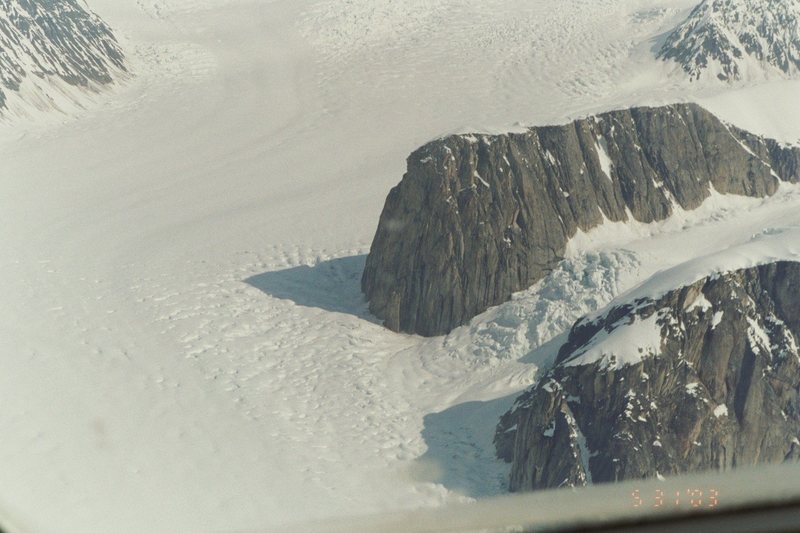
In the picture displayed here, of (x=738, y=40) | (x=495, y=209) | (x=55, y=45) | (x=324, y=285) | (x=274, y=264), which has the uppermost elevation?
(x=55, y=45)

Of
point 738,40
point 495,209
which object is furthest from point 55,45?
point 738,40

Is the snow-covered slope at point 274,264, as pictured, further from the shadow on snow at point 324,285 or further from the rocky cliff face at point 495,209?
the rocky cliff face at point 495,209

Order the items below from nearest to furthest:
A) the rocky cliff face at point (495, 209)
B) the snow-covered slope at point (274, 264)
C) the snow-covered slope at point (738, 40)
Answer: the snow-covered slope at point (274, 264) → the rocky cliff face at point (495, 209) → the snow-covered slope at point (738, 40)

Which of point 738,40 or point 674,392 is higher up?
point 738,40

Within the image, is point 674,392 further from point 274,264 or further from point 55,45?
point 55,45

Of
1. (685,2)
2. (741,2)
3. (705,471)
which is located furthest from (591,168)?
(685,2)

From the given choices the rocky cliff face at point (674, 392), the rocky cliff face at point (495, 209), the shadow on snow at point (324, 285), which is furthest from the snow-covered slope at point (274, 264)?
the rocky cliff face at point (674, 392)
